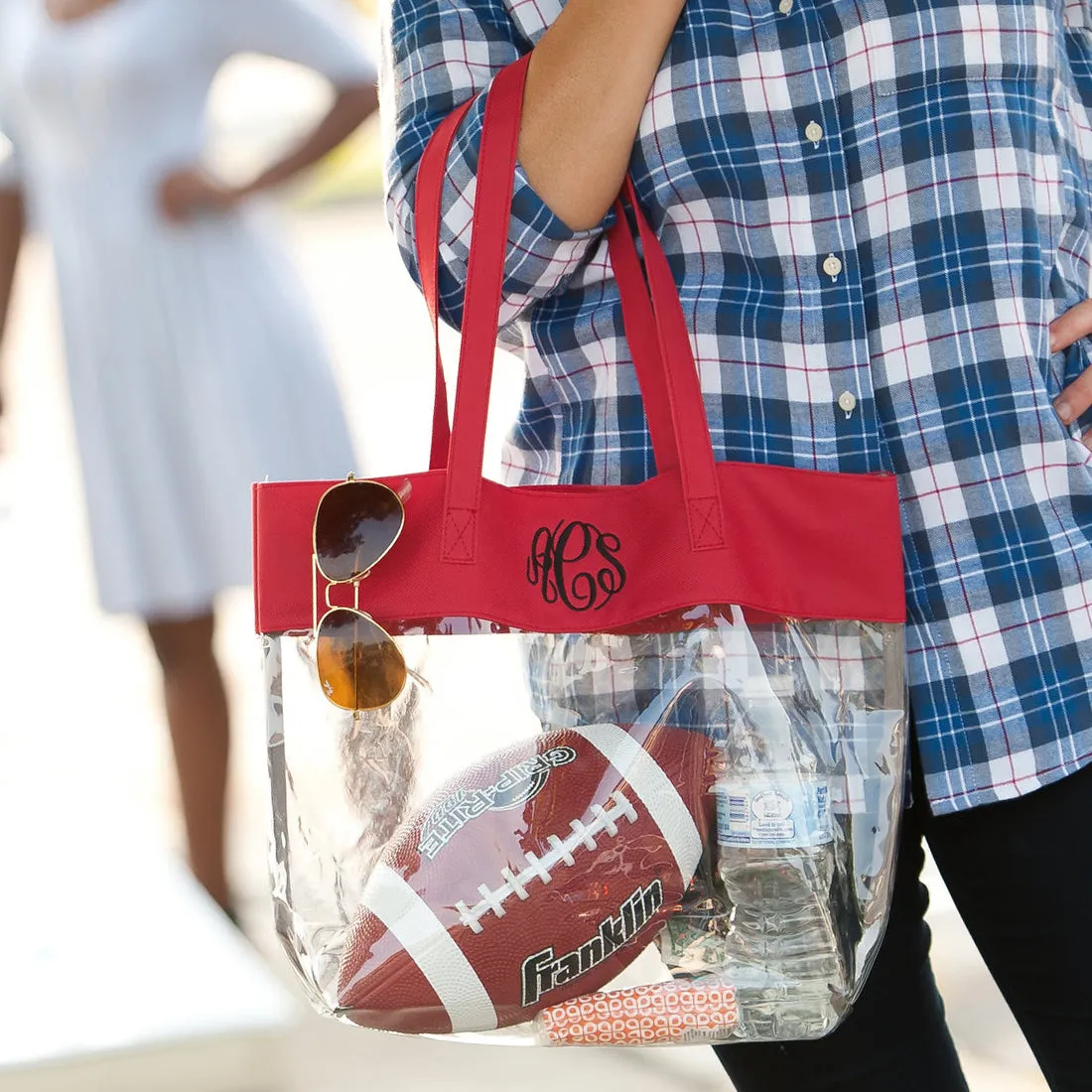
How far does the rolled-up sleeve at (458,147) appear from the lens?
2.83 feet

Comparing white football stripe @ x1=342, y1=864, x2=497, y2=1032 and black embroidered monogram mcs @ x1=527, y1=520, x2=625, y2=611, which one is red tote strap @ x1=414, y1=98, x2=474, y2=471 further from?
white football stripe @ x1=342, y1=864, x2=497, y2=1032

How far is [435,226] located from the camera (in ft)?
2.86

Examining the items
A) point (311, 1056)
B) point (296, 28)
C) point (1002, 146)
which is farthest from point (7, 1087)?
point (296, 28)

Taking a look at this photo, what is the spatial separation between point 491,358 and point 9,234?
77.0 inches

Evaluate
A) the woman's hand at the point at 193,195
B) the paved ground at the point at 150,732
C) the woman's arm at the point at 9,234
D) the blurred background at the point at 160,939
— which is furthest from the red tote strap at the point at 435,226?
the woman's arm at the point at 9,234

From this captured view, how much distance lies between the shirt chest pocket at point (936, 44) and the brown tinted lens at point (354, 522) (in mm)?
383

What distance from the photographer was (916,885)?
3.14ft

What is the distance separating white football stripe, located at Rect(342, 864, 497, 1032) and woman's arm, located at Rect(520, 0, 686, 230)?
1.36 feet

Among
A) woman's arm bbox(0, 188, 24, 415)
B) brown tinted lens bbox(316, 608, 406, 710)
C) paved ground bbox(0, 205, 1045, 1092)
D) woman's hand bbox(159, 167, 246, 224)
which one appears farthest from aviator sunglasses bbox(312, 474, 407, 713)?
woman's arm bbox(0, 188, 24, 415)

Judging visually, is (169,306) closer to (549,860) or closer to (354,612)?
(354,612)

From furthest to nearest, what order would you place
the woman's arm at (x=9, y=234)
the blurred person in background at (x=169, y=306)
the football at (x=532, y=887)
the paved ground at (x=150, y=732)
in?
the woman's arm at (x=9, y=234)
the blurred person in background at (x=169, y=306)
the paved ground at (x=150, y=732)
the football at (x=532, y=887)

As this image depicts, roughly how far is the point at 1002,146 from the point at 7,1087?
1.51 metres

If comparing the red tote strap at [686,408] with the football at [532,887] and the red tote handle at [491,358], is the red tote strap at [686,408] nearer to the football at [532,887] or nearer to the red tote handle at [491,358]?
the red tote handle at [491,358]

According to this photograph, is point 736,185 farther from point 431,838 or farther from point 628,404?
point 431,838
